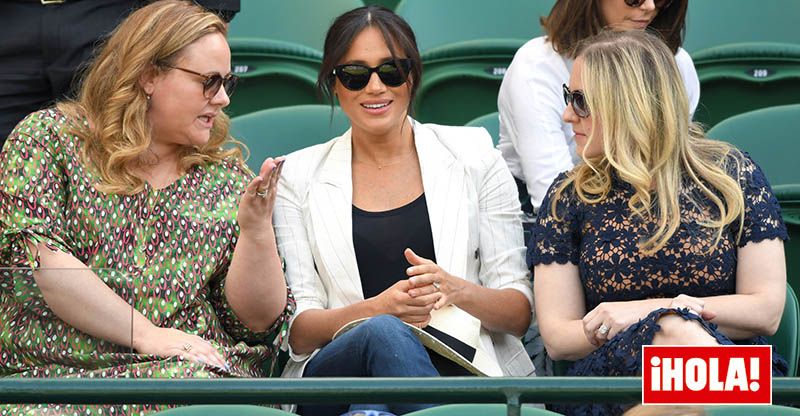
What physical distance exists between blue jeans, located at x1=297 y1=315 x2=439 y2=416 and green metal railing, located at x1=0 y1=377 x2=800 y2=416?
27.3 inches

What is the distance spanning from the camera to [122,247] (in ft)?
9.23

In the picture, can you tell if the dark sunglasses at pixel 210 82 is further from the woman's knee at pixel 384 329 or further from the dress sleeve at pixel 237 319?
the woman's knee at pixel 384 329

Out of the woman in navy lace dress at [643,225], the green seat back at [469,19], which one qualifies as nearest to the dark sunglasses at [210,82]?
the woman in navy lace dress at [643,225]

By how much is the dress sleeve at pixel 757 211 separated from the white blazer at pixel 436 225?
1.66 feet

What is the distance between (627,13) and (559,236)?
0.79 metres

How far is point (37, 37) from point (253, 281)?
100 centimetres

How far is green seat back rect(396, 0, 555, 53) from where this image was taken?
14.0ft

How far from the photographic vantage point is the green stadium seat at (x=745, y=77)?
13.7 ft

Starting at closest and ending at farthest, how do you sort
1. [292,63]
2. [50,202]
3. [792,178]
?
1. [50,202]
2. [792,178]
3. [292,63]

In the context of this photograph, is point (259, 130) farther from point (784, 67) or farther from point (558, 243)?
point (784, 67)

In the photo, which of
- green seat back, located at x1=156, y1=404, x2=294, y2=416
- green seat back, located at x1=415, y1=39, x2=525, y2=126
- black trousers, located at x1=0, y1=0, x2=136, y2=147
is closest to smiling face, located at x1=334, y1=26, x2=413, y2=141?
black trousers, located at x1=0, y1=0, x2=136, y2=147

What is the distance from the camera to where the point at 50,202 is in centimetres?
278

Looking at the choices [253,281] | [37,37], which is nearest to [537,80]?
[253,281]

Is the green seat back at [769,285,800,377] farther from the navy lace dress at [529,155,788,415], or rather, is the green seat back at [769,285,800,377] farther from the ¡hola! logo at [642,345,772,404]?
the ¡hola! logo at [642,345,772,404]
